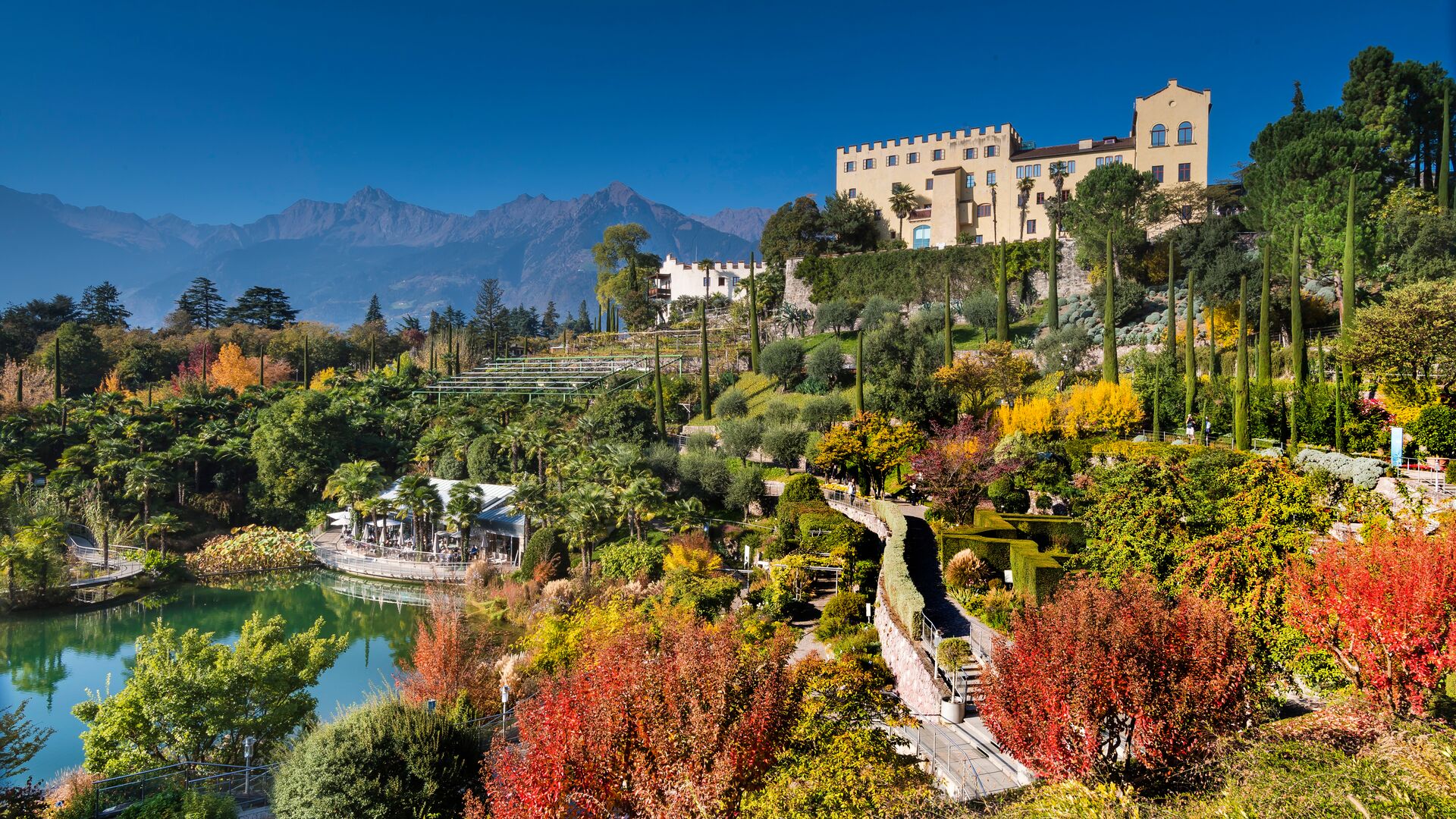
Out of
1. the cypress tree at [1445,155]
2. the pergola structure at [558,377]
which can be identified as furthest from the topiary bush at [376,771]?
the cypress tree at [1445,155]

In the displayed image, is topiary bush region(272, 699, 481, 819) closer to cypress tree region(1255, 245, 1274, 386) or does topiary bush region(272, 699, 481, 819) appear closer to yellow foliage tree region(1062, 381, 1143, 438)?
yellow foliage tree region(1062, 381, 1143, 438)

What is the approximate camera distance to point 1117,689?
8.99 meters

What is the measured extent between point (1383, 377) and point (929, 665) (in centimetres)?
2246

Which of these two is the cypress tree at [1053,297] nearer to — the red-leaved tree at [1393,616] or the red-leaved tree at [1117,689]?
the red-leaved tree at [1393,616]

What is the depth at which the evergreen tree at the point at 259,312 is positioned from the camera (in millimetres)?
78312

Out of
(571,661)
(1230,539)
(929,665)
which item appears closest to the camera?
(1230,539)

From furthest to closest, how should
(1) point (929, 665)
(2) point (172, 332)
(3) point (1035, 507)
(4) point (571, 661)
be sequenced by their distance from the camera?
1. (2) point (172, 332)
2. (3) point (1035, 507)
3. (4) point (571, 661)
4. (1) point (929, 665)

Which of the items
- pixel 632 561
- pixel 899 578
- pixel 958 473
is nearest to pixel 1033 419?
pixel 958 473

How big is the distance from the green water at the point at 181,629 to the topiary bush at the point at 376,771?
27.5ft

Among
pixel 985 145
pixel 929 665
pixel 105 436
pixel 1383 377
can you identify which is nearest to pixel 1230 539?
pixel 929 665

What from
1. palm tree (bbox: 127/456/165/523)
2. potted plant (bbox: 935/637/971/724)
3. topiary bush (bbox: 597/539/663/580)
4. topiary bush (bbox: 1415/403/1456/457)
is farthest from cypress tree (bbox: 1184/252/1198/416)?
palm tree (bbox: 127/456/165/523)

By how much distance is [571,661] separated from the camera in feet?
59.5

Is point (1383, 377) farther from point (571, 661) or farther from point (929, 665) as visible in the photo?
point (571, 661)

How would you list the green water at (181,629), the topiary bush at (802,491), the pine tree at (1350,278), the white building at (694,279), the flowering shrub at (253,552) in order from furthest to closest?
the white building at (694,279) < the flowering shrub at (253,552) < the topiary bush at (802,491) < the pine tree at (1350,278) < the green water at (181,629)
